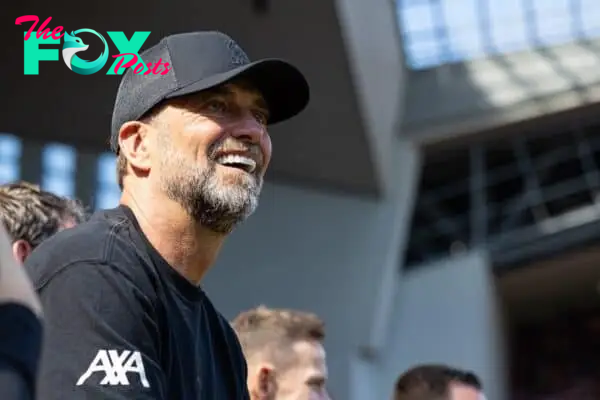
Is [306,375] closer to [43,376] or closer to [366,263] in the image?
[43,376]

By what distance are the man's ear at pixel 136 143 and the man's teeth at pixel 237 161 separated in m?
0.17

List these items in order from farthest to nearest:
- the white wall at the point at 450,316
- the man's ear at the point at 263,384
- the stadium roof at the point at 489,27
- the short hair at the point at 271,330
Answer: the stadium roof at the point at 489,27 < the white wall at the point at 450,316 < the short hair at the point at 271,330 < the man's ear at the point at 263,384

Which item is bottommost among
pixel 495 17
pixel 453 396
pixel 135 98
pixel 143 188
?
pixel 453 396

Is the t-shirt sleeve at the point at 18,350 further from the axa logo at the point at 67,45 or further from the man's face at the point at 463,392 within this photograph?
the axa logo at the point at 67,45

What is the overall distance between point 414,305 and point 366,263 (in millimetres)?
2369

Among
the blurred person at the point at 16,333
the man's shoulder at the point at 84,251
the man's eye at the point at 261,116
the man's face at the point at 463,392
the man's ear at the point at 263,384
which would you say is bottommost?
the man's face at the point at 463,392

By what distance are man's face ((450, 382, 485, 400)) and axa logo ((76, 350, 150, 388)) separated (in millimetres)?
2592

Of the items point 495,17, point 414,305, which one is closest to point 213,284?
point 414,305

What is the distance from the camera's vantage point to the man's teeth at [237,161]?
94.3 inches

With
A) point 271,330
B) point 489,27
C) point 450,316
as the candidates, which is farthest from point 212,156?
point 489,27

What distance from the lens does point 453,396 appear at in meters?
4.48

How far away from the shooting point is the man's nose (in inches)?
96.1

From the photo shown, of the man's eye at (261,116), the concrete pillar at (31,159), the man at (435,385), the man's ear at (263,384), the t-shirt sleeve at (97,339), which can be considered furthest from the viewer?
the concrete pillar at (31,159)

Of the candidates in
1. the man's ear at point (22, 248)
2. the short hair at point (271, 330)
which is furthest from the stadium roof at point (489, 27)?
the man's ear at point (22, 248)
